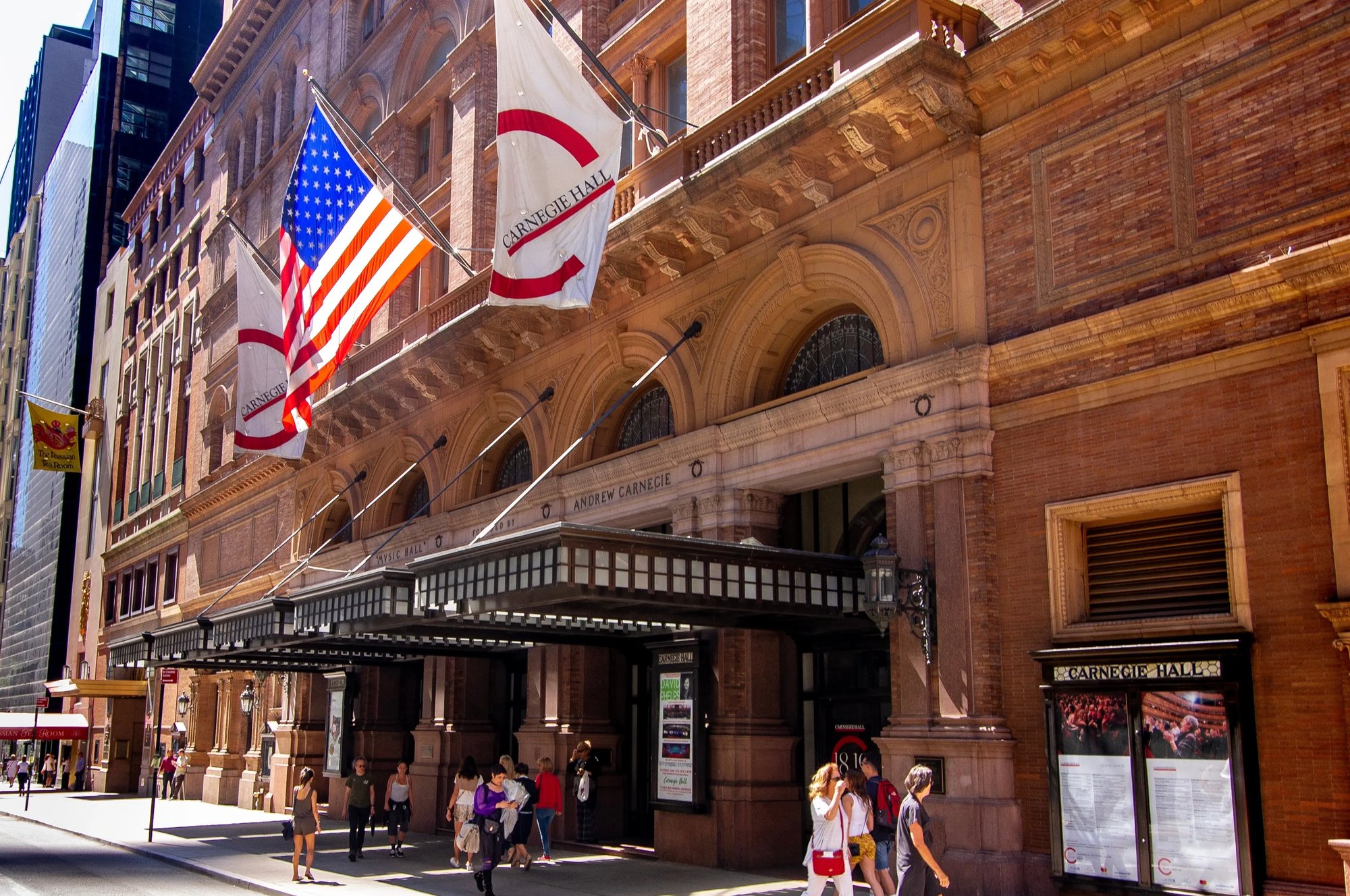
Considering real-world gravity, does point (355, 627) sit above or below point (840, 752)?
above

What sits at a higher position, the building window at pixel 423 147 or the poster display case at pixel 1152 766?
the building window at pixel 423 147

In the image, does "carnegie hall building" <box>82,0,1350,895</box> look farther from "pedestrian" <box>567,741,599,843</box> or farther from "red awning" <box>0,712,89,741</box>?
"red awning" <box>0,712,89,741</box>

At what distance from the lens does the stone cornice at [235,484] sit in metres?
36.6

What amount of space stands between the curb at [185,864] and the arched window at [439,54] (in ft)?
63.3

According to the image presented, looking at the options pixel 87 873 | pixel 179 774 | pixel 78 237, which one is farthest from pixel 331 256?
pixel 78 237

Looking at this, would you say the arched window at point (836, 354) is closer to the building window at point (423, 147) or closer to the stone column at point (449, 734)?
the stone column at point (449, 734)

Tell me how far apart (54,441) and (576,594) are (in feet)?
160

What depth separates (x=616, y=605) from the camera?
16031 millimetres

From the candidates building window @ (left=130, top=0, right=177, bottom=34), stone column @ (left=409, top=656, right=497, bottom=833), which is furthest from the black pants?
building window @ (left=130, top=0, right=177, bottom=34)

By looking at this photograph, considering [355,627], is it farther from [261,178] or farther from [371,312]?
[261,178]

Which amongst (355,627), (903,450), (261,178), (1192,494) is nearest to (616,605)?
(903,450)

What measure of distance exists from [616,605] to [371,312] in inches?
329

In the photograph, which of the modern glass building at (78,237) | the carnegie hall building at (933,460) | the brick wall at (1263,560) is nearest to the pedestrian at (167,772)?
the carnegie hall building at (933,460)

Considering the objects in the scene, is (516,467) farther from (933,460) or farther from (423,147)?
(933,460)
